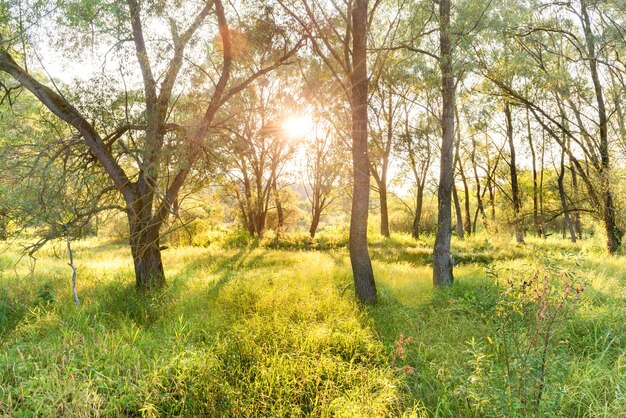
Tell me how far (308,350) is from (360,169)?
4.34 meters

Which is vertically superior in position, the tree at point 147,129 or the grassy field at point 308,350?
the tree at point 147,129

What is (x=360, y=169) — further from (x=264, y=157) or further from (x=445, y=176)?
(x=264, y=157)

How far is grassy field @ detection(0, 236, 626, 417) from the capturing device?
11.9 ft

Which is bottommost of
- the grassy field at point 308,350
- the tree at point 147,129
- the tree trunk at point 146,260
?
the grassy field at point 308,350

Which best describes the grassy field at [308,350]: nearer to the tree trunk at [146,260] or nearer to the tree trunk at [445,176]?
the tree trunk at [146,260]

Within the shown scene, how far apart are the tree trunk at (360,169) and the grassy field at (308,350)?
1.94ft

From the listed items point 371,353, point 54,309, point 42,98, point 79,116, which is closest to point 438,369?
point 371,353

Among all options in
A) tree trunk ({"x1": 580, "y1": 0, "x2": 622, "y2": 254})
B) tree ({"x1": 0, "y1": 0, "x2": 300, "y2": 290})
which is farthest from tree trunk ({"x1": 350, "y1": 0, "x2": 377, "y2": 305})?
tree trunk ({"x1": 580, "y1": 0, "x2": 622, "y2": 254})

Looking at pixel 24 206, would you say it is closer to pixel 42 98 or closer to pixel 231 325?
pixel 42 98

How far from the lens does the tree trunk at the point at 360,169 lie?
784 centimetres

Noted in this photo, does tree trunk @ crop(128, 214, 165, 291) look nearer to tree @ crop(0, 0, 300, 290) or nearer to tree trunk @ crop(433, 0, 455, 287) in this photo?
tree @ crop(0, 0, 300, 290)

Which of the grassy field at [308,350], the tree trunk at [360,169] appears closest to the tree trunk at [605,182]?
the grassy field at [308,350]

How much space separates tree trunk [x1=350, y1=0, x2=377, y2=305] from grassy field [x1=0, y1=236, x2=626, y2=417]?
591 mm

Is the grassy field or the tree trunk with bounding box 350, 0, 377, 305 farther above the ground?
the tree trunk with bounding box 350, 0, 377, 305
